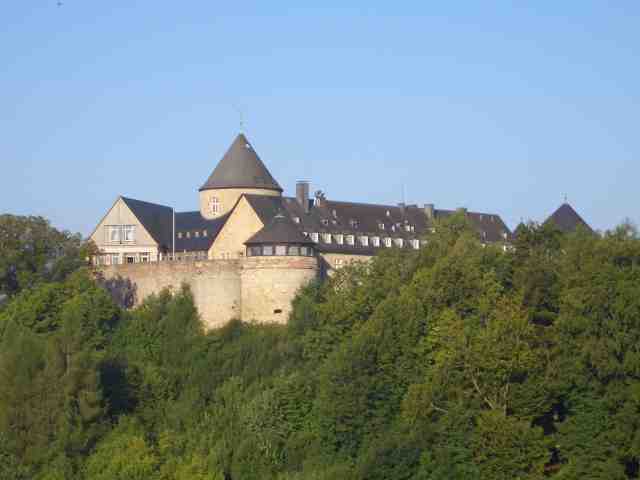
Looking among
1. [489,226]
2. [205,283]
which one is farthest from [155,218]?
[489,226]

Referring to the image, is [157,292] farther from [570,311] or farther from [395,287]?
[570,311]

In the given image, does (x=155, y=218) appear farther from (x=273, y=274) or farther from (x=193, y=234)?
(x=273, y=274)

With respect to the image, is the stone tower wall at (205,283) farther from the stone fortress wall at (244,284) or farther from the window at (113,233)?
the window at (113,233)

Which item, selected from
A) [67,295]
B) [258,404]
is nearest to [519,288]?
[258,404]

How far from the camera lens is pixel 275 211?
70.1m

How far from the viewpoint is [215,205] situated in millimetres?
73250

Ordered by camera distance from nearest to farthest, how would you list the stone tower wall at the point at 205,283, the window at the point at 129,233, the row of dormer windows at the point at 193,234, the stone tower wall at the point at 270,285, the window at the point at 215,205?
the stone tower wall at the point at 270,285, the stone tower wall at the point at 205,283, the row of dormer windows at the point at 193,234, the window at the point at 129,233, the window at the point at 215,205

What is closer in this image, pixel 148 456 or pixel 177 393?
pixel 148 456

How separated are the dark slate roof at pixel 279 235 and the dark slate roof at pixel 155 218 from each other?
25.0 feet

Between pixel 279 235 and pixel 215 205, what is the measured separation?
8330mm

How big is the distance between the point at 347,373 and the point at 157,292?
45.0 ft

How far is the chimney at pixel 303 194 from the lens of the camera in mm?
74250

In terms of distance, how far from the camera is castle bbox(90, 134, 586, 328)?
65.3 metres

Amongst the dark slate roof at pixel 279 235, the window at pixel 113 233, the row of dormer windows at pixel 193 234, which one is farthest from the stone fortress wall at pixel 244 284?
the window at pixel 113 233
